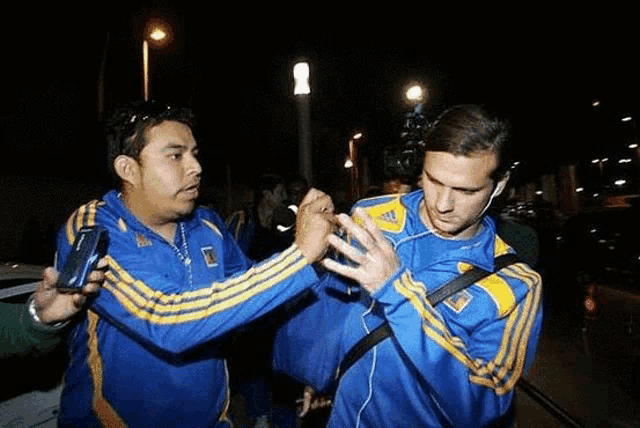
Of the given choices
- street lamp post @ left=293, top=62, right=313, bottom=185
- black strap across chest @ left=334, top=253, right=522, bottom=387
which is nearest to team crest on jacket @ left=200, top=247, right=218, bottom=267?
black strap across chest @ left=334, top=253, right=522, bottom=387

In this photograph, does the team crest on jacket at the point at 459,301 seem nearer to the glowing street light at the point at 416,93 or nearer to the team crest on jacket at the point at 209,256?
the team crest on jacket at the point at 209,256

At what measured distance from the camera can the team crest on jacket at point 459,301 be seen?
1.93 m

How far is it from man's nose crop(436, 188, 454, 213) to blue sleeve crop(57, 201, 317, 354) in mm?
627

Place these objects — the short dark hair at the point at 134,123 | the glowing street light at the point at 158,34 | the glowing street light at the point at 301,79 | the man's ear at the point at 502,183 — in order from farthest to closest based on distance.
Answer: the glowing street light at the point at 158,34, the glowing street light at the point at 301,79, the short dark hair at the point at 134,123, the man's ear at the point at 502,183

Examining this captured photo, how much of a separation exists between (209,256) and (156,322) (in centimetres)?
65

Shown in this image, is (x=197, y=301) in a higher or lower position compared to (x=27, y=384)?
higher

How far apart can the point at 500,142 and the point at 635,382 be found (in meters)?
4.33

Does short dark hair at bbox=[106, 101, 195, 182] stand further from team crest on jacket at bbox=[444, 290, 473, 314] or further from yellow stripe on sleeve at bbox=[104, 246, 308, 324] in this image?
team crest on jacket at bbox=[444, 290, 473, 314]

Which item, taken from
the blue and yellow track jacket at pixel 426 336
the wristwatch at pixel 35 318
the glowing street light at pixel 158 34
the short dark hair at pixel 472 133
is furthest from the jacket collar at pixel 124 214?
the glowing street light at pixel 158 34

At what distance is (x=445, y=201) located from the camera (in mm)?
2164

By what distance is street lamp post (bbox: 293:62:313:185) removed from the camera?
604 cm

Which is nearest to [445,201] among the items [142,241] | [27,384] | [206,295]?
[206,295]

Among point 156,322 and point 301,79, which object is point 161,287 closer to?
point 156,322

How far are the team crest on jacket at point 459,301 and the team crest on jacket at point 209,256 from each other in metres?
1.23
